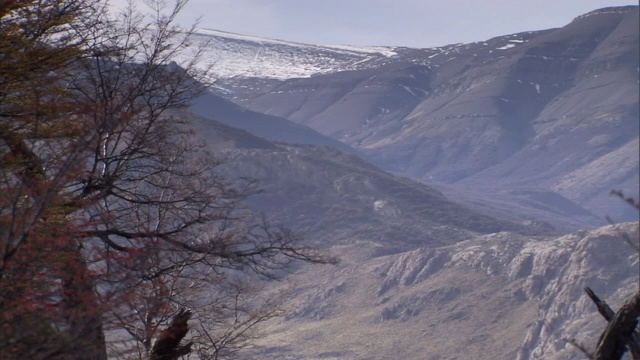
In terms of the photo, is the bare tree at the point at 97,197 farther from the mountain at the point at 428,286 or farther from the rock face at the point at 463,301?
the rock face at the point at 463,301

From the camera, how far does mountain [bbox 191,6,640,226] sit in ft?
335

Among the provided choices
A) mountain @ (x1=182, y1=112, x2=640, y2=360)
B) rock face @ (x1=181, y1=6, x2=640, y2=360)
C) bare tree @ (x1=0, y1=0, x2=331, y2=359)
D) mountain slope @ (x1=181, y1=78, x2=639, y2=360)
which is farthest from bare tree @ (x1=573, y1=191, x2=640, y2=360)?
mountain slope @ (x1=181, y1=78, x2=639, y2=360)

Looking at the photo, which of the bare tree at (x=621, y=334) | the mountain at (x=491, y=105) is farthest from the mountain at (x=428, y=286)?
the mountain at (x=491, y=105)

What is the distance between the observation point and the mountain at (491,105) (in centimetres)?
10225

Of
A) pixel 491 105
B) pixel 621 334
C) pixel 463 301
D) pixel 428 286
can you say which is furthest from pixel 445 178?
pixel 621 334

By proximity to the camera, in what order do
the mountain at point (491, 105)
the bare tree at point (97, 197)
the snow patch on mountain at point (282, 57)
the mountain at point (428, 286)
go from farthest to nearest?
the snow patch on mountain at point (282, 57), the mountain at point (491, 105), the mountain at point (428, 286), the bare tree at point (97, 197)

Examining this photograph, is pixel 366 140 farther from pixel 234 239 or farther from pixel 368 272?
pixel 234 239

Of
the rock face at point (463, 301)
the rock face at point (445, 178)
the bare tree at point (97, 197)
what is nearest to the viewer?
the bare tree at point (97, 197)

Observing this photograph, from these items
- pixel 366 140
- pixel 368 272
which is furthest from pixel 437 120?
pixel 368 272

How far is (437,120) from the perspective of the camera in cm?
13000

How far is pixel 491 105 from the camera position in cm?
12425

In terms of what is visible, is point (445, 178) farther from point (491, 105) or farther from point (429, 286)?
point (429, 286)

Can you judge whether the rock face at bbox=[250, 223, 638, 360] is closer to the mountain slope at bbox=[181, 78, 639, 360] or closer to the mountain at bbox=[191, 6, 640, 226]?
the mountain slope at bbox=[181, 78, 639, 360]

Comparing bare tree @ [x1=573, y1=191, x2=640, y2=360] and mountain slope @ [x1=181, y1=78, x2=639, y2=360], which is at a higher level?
bare tree @ [x1=573, y1=191, x2=640, y2=360]
